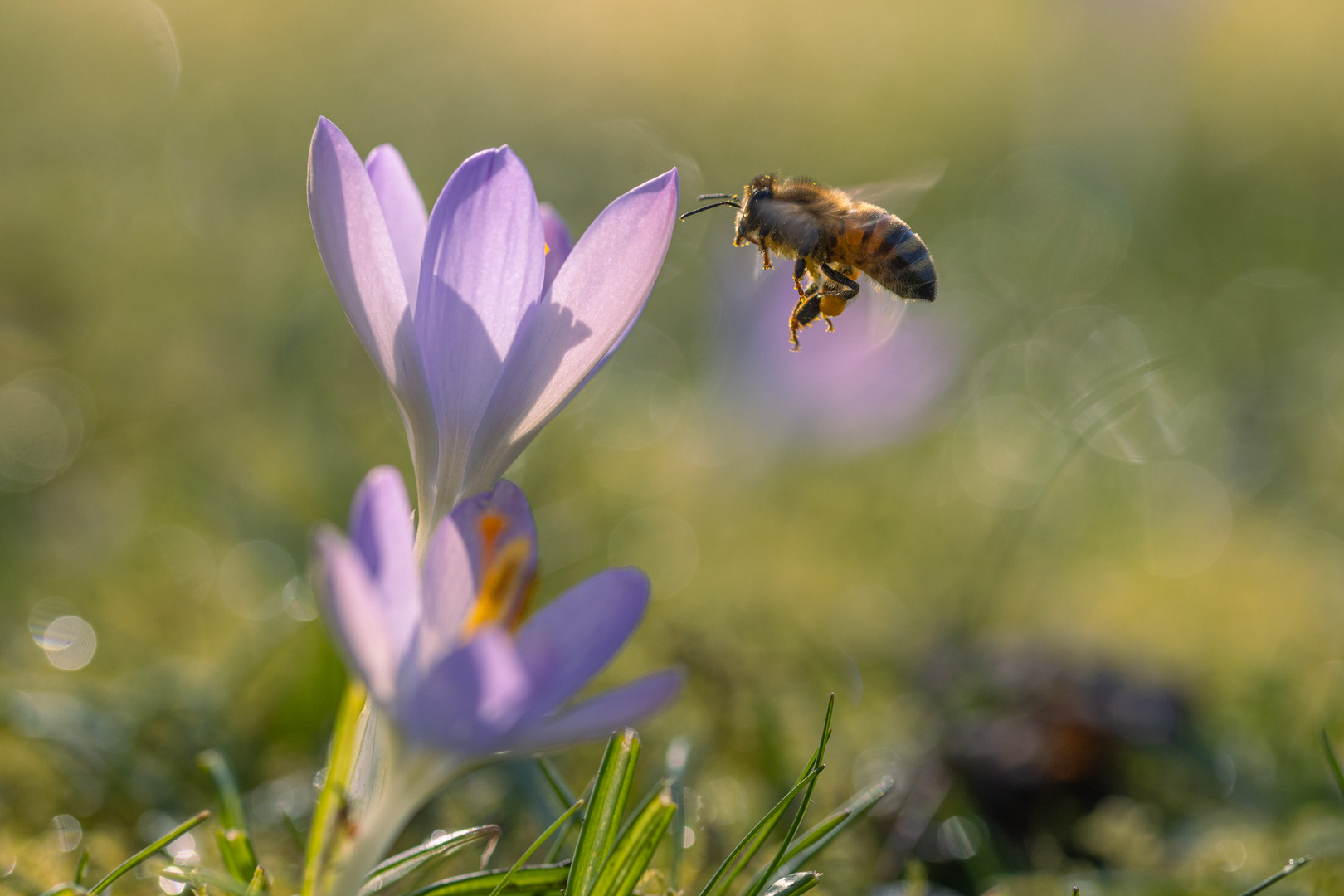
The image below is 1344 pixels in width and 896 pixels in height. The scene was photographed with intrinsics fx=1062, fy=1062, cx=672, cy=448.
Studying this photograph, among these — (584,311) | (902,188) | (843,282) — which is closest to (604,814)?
(584,311)

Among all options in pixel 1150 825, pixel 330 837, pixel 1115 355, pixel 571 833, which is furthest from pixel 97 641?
pixel 1115 355

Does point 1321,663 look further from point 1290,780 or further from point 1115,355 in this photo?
point 1115,355

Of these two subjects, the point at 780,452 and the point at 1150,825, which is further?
the point at 780,452

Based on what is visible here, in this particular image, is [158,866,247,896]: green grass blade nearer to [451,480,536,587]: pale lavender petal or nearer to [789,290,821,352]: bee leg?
[451,480,536,587]: pale lavender petal

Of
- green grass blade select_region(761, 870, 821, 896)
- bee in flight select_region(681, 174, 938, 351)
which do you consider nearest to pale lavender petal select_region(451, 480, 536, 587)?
green grass blade select_region(761, 870, 821, 896)

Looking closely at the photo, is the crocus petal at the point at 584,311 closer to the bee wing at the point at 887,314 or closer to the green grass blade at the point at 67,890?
the green grass blade at the point at 67,890

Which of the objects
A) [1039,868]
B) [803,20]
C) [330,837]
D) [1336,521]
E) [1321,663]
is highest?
[803,20]

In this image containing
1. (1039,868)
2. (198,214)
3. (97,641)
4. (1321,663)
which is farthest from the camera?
(198,214)
